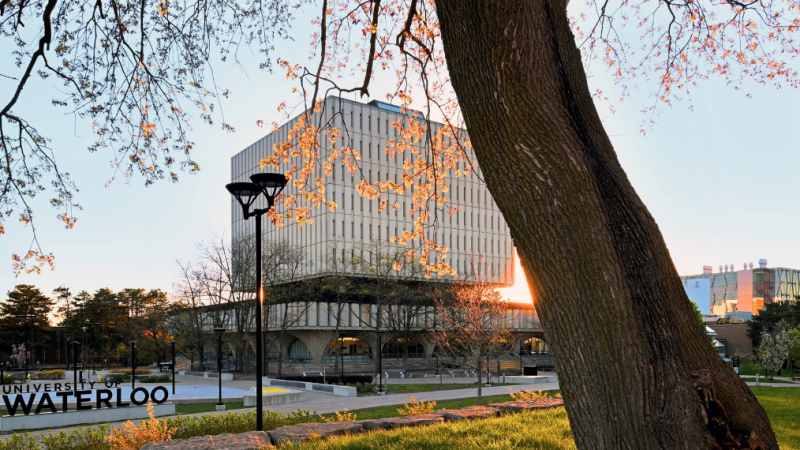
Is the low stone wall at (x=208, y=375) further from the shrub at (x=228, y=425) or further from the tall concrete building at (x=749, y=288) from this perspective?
the tall concrete building at (x=749, y=288)

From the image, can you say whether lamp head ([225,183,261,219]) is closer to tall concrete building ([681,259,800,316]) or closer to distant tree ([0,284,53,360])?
distant tree ([0,284,53,360])

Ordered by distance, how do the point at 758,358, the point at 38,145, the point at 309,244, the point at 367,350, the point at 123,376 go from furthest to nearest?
the point at 367,350 → the point at 309,244 → the point at 123,376 → the point at 758,358 → the point at 38,145

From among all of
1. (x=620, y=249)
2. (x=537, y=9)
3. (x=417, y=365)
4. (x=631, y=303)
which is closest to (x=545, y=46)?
(x=537, y=9)

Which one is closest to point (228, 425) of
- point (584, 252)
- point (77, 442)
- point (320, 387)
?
point (77, 442)

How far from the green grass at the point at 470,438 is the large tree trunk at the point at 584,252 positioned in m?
4.11

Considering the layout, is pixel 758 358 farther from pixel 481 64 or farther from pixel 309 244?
pixel 481 64

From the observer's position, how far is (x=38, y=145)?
26.3 feet

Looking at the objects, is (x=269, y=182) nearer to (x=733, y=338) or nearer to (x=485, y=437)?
(x=485, y=437)

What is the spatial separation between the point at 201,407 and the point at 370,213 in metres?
30.3

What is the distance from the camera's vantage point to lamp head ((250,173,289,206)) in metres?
9.55

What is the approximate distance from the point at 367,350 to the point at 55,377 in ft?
85.3

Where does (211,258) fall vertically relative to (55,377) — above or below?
above

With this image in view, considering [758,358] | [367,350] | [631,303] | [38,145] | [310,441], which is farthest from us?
[367,350]

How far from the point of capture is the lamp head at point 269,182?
9555 millimetres
